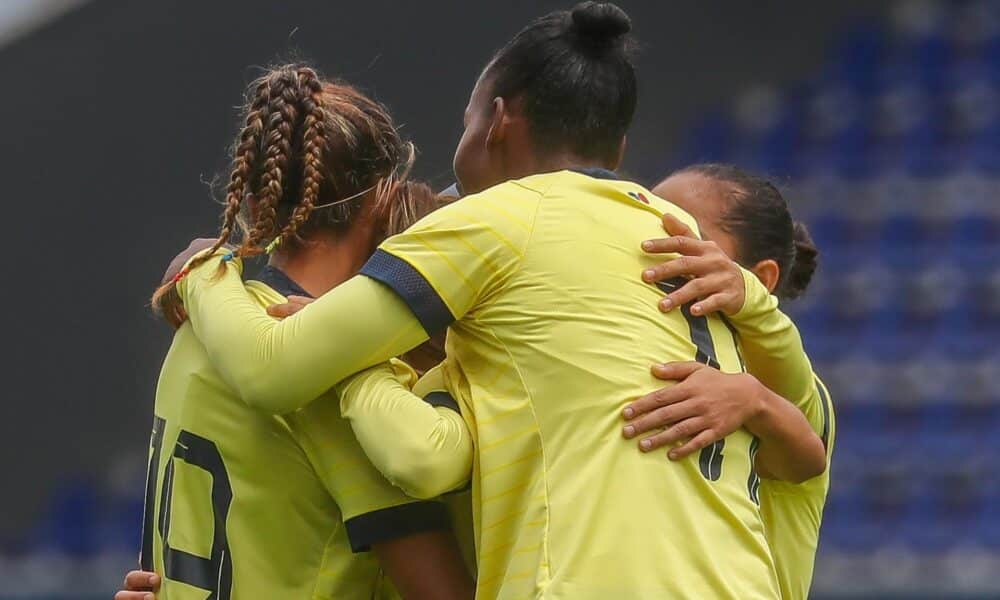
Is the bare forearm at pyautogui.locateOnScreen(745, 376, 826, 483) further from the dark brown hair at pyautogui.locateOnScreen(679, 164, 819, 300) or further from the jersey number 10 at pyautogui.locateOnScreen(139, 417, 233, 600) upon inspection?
the jersey number 10 at pyautogui.locateOnScreen(139, 417, 233, 600)

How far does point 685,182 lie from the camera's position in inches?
100

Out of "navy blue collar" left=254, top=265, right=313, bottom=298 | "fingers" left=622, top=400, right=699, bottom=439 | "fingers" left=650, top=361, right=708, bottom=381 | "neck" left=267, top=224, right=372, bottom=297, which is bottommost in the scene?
"fingers" left=622, top=400, right=699, bottom=439

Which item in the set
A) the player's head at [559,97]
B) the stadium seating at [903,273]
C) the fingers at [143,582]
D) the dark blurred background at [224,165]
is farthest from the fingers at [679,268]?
the dark blurred background at [224,165]

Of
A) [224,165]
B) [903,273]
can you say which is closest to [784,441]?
[903,273]

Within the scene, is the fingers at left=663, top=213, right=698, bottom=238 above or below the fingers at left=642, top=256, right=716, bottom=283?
above

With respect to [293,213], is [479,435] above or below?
below

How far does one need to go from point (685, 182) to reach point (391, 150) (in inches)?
20.8

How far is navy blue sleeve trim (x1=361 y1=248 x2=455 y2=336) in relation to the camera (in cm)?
196

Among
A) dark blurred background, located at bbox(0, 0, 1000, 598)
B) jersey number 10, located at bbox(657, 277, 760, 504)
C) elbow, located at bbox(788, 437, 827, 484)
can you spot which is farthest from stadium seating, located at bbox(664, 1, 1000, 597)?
jersey number 10, located at bbox(657, 277, 760, 504)

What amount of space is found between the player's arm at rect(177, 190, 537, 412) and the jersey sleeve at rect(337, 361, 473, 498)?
36 millimetres

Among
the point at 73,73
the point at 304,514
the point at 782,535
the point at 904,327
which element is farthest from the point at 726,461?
the point at 73,73

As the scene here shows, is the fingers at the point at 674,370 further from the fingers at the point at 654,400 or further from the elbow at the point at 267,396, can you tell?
→ the elbow at the point at 267,396

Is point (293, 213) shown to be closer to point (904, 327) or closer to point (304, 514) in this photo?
→ point (304, 514)

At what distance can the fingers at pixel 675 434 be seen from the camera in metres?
1.94
